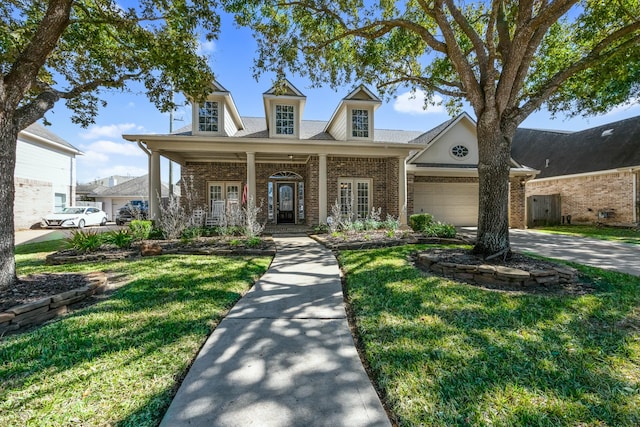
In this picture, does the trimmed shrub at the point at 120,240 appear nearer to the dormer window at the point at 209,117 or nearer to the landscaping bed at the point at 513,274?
the dormer window at the point at 209,117

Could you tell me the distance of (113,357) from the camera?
248cm

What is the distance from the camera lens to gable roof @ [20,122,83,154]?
53.9ft

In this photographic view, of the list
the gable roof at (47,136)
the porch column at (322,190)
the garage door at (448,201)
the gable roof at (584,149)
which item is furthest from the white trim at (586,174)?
the gable roof at (47,136)

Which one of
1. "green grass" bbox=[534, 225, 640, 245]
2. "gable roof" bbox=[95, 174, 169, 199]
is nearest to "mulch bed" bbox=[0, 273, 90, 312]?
"green grass" bbox=[534, 225, 640, 245]

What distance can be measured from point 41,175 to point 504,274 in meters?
23.4

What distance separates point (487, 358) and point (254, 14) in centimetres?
810

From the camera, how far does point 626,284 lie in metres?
4.37

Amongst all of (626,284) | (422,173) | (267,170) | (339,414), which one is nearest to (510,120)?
(626,284)

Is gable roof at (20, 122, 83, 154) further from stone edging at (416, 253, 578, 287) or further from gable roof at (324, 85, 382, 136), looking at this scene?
stone edging at (416, 253, 578, 287)

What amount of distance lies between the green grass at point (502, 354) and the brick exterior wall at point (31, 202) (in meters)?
20.0

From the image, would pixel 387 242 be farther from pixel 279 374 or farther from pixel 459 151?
pixel 459 151

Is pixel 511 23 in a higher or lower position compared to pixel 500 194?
higher

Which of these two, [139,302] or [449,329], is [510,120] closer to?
[449,329]

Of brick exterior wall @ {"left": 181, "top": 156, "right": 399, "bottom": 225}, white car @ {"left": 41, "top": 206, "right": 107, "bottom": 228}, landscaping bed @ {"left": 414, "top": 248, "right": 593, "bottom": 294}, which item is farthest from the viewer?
white car @ {"left": 41, "top": 206, "right": 107, "bottom": 228}
